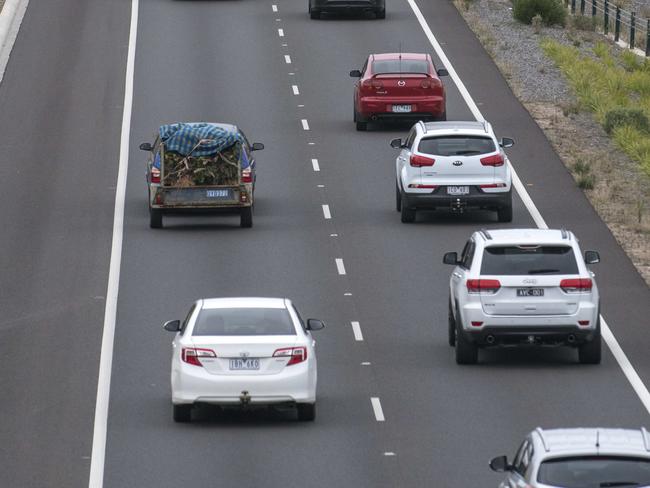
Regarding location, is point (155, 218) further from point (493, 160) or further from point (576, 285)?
point (576, 285)

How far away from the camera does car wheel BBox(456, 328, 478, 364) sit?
2595cm

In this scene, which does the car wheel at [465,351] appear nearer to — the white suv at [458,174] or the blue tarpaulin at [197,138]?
the white suv at [458,174]

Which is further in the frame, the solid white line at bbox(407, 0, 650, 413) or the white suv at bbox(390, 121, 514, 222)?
the white suv at bbox(390, 121, 514, 222)

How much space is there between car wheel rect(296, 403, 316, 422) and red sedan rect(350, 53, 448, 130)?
2181cm

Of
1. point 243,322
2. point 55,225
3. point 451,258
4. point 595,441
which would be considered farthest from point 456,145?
point 595,441

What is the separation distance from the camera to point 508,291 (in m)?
25.6

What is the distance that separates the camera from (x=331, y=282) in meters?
31.8

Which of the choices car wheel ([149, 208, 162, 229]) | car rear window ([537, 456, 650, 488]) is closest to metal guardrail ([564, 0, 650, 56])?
car wheel ([149, 208, 162, 229])

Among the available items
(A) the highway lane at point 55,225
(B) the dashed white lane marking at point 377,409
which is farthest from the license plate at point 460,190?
(B) the dashed white lane marking at point 377,409

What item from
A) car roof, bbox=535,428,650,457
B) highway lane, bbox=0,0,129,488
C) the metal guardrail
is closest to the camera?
car roof, bbox=535,428,650,457

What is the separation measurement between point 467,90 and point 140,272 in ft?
60.9

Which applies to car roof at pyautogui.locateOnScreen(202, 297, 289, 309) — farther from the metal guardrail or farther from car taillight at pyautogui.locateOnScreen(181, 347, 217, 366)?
the metal guardrail

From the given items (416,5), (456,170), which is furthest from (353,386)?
(416,5)

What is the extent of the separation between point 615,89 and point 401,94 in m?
8.73
